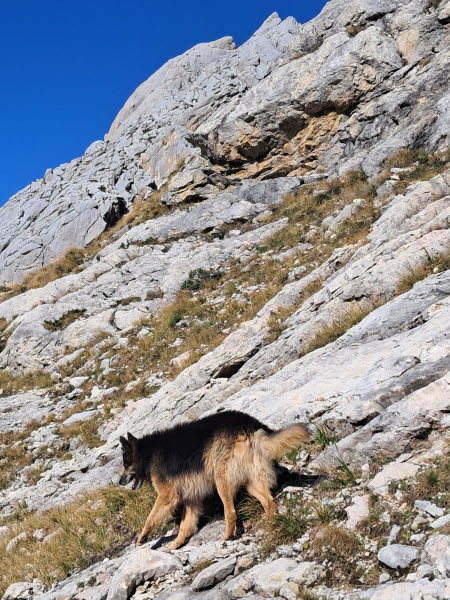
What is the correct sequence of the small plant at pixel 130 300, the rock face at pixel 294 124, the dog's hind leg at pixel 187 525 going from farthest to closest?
the rock face at pixel 294 124 < the small plant at pixel 130 300 < the dog's hind leg at pixel 187 525

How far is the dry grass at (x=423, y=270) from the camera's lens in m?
7.33

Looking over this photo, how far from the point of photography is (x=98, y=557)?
503cm

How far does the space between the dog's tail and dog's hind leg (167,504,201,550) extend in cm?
99

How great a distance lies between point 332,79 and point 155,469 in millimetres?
22735

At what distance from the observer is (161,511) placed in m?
4.54

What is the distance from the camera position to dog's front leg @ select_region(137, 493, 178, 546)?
453 centimetres

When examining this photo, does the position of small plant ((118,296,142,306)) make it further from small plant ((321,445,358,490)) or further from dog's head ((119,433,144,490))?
small plant ((321,445,358,490))

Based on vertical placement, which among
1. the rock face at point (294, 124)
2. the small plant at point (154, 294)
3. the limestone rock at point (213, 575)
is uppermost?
the rock face at point (294, 124)

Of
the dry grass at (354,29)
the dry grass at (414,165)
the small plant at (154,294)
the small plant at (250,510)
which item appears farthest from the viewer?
the dry grass at (354,29)

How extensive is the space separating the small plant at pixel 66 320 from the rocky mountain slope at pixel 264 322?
0.31 ft

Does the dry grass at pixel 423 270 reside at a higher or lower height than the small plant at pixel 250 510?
higher

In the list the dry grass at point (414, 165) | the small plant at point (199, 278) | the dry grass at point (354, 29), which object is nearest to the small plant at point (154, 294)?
the small plant at point (199, 278)

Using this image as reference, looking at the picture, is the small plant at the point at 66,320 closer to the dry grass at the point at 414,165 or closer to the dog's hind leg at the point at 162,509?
the dry grass at the point at 414,165

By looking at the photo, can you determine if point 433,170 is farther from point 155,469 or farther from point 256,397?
point 155,469
